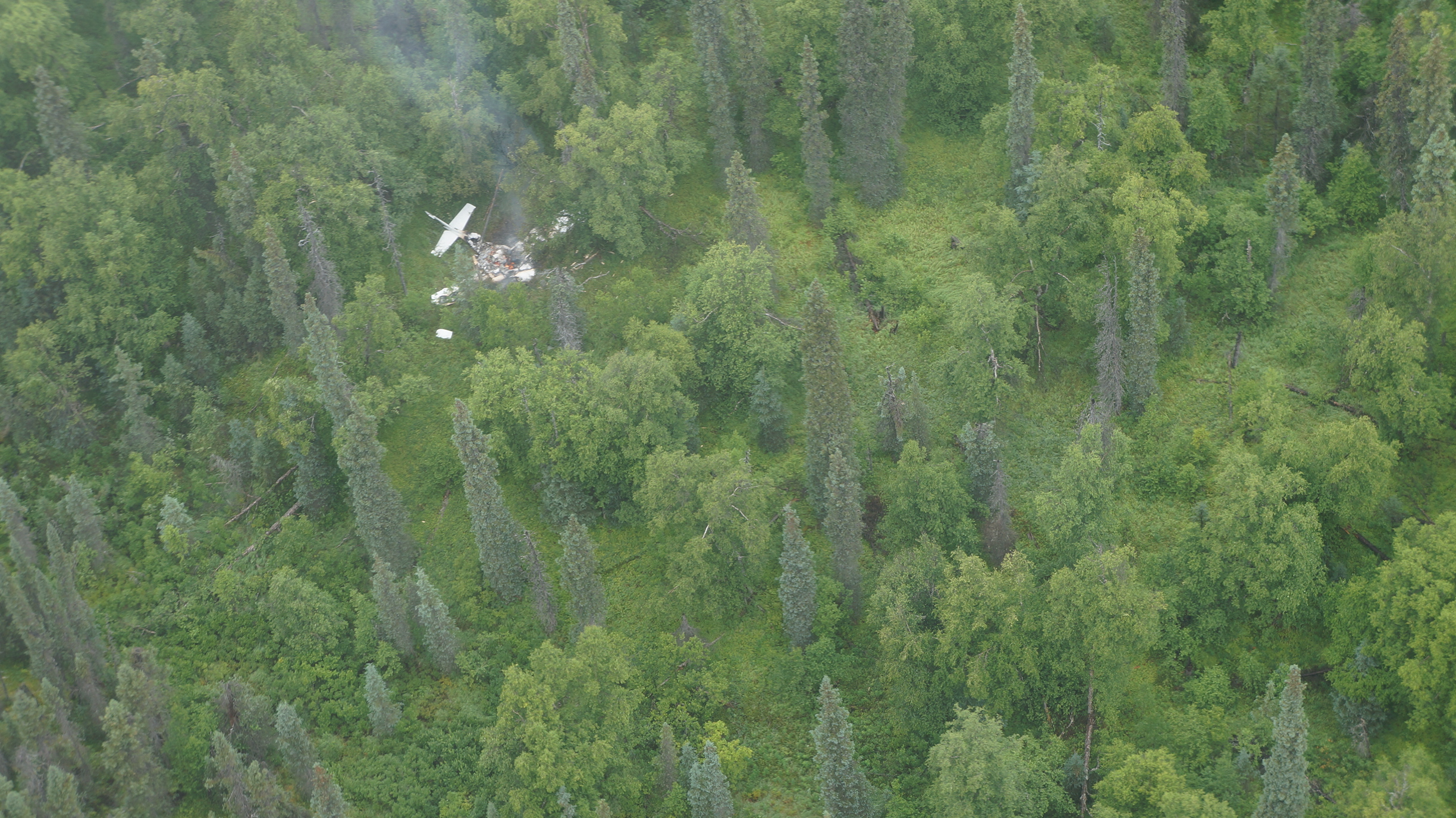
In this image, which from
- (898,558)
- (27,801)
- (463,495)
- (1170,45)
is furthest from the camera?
(1170,45)

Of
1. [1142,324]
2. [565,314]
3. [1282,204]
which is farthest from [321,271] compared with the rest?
[1282,204]

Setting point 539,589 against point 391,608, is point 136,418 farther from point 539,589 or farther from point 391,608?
point 539,589

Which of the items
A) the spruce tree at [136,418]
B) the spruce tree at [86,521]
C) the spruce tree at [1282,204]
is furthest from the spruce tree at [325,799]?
the spruce tree at [1282,204]

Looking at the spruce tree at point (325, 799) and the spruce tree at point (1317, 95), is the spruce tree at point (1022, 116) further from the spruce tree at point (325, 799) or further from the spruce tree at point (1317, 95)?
the spruce tree at point (325, 799)

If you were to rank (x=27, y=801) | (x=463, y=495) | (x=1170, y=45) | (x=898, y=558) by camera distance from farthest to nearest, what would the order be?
(x=1170, y=45)
(x=463, y=495)
(x=898, y=558)
(x=27, y=801)

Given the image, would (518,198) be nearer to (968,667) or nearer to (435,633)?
(435,633)

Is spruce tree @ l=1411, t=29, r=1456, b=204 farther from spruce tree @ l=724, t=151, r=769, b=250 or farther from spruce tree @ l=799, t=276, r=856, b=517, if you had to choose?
spruce tree @ l=724, t=151, r=769, b=250

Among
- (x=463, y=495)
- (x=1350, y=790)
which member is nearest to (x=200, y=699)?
(x=463, y=495)
